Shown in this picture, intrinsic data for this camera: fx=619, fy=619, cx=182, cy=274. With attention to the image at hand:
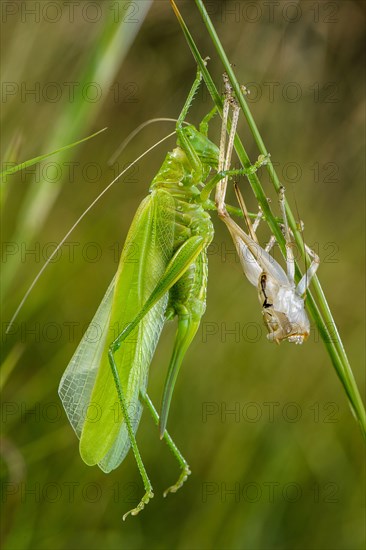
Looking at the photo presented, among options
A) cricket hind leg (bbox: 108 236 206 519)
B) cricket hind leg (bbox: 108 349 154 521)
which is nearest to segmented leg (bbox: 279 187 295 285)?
cricket hind leg (bbox: 108 236 206 519)

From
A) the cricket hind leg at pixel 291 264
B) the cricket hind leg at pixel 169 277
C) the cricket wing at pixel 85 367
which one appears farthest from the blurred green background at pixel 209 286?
the cricket hind leg at pixel 291 264

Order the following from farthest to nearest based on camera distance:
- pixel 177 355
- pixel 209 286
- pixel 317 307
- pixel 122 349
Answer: pixel 209 286 → pixel 122 349 → pixel 177 355 → pixel 317 307

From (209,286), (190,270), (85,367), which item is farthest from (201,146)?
(209,286)

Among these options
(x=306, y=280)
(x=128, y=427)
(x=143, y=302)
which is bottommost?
(x=128, y=427)

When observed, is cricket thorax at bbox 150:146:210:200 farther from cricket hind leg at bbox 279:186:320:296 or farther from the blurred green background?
cricket hind leg at bbox 279:186:320:296

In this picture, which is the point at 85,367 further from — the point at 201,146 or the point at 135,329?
the point at 201,146

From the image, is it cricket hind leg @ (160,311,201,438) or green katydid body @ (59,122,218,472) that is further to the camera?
green katydid body @ (59,122,218,472)

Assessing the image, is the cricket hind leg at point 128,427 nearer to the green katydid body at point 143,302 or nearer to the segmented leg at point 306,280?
the green katydid body at point 143,302
